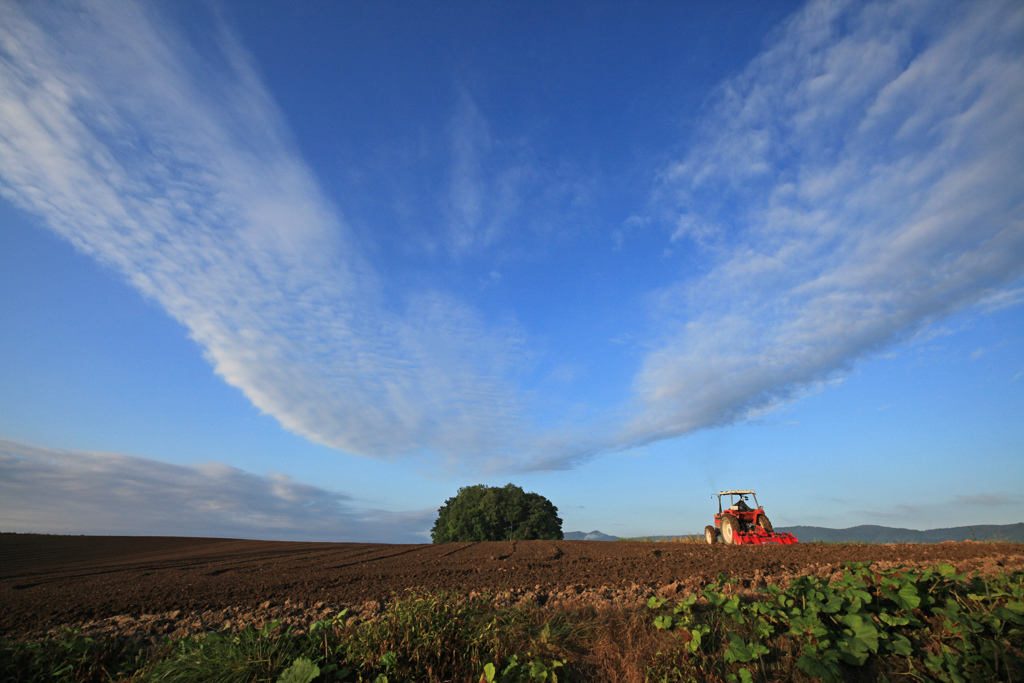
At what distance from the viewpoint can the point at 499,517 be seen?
42438mm

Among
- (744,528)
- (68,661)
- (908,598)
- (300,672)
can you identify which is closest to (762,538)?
(744,528)

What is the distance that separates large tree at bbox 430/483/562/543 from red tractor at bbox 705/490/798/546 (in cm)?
2272

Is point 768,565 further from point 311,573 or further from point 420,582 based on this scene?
point 311,573

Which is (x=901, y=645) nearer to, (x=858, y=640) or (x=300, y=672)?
(x=858, y=640)

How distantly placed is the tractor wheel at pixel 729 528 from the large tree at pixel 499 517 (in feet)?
79.0

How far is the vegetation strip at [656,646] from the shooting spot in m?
4.33

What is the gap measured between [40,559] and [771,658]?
2941 centimetres

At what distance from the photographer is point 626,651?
5258 millimetres

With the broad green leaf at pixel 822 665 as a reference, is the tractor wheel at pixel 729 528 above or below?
above

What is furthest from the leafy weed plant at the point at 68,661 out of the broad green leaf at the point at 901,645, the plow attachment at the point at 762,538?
the plow attachment at the point at 762,538

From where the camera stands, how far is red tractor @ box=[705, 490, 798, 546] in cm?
1770

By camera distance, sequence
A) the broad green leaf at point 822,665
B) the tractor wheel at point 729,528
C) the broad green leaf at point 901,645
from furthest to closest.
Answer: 1. the tractor wheel at point 729,528
2. the broad green leaf at point 901,645
3. the broad green leaf at point 822,665

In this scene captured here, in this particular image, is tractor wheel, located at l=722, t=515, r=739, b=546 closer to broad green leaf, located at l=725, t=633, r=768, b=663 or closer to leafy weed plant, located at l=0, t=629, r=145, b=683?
broad green leaf, located at l=725, t=633, r=768, b=663

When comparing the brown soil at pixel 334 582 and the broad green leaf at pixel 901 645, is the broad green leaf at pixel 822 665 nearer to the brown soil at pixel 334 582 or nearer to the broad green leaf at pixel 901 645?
the broad green leaf at pixel 901 645
